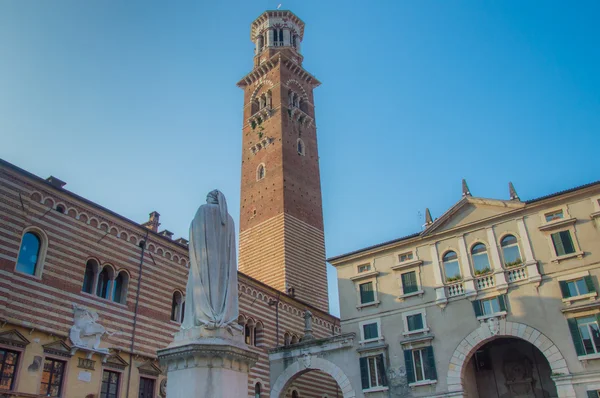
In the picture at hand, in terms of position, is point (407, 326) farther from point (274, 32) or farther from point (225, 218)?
point (274, 32)

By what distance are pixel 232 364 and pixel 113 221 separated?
16035 millimetres

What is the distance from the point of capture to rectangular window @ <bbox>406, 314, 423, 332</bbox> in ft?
87.0

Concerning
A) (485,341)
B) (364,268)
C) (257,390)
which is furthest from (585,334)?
(257,390)

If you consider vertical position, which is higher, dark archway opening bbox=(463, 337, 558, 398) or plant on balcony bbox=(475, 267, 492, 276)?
plant on balcony bbox=(475, 267, 492, 276)

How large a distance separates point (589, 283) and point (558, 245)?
2.22 m

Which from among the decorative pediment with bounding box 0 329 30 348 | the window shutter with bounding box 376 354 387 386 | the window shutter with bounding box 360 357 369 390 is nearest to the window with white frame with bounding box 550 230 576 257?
the window shutter with bounding box 376 354 387 386

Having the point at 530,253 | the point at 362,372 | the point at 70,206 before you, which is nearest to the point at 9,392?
the point at 70,206

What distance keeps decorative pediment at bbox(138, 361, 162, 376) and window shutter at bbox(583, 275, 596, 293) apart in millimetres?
19662

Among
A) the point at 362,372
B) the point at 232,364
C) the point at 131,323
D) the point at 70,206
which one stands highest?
the point at 70,206

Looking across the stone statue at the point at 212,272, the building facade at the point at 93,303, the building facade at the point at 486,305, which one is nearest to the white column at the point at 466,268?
the building facade at the point at 486,305

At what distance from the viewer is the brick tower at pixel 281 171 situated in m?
41.7

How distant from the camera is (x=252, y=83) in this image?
5450 centimetres

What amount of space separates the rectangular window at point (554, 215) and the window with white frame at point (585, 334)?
4918 mm

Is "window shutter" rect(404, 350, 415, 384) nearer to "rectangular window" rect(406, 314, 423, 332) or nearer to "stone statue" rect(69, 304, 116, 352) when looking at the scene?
"rectangular window" rect(406, 314, 423, 332)
